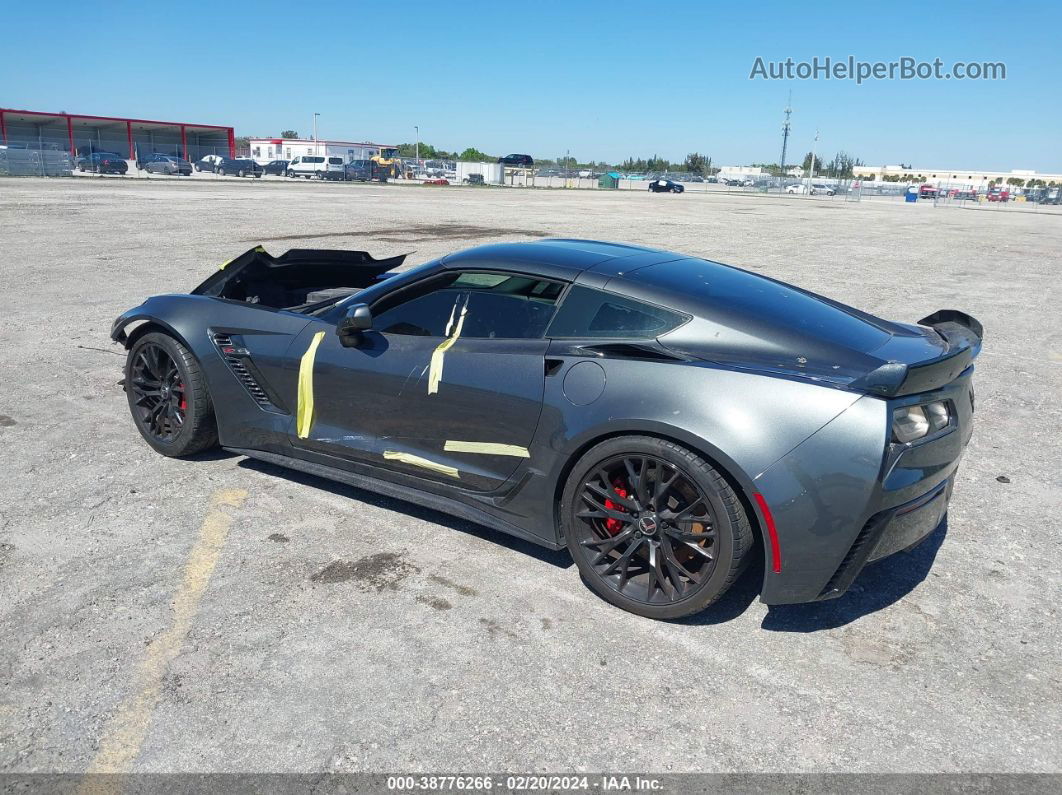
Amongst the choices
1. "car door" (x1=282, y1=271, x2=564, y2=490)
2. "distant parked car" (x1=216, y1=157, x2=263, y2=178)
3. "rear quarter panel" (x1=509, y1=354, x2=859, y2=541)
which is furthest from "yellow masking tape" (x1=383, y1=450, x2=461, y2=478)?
"distant parked car" (x1=216, y1=157, x2=263, y2=178)

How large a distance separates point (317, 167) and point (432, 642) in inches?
2489

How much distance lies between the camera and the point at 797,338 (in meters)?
3.18

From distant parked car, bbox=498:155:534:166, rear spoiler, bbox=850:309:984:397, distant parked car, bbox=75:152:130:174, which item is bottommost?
rear spoiler, bbox=850:309:984:397

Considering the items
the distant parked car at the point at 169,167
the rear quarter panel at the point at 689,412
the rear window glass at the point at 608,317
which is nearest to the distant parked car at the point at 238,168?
the distant parked car at the point at 169,167

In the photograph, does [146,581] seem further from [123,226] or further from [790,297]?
[123,226]

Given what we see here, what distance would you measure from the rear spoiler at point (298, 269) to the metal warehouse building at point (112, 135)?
195 ft

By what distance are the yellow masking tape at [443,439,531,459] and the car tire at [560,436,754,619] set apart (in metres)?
0.26

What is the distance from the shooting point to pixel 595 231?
20.9 m

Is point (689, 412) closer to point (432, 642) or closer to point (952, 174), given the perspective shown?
point (432, 642)

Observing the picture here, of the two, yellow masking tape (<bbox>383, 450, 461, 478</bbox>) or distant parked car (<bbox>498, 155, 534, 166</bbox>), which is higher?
distant parked car (<bbox>498, 155, 534, 166</bbox>)

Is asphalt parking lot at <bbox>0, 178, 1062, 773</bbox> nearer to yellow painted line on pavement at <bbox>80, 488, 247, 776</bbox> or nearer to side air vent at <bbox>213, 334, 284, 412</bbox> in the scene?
yellow painted line on pavement at <bbox>80, 488, 247, 776</bbox>

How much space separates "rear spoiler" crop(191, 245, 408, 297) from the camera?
4.92 m

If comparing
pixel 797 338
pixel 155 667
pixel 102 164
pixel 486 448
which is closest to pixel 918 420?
pixel 797 338

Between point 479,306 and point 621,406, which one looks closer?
point 621,406
